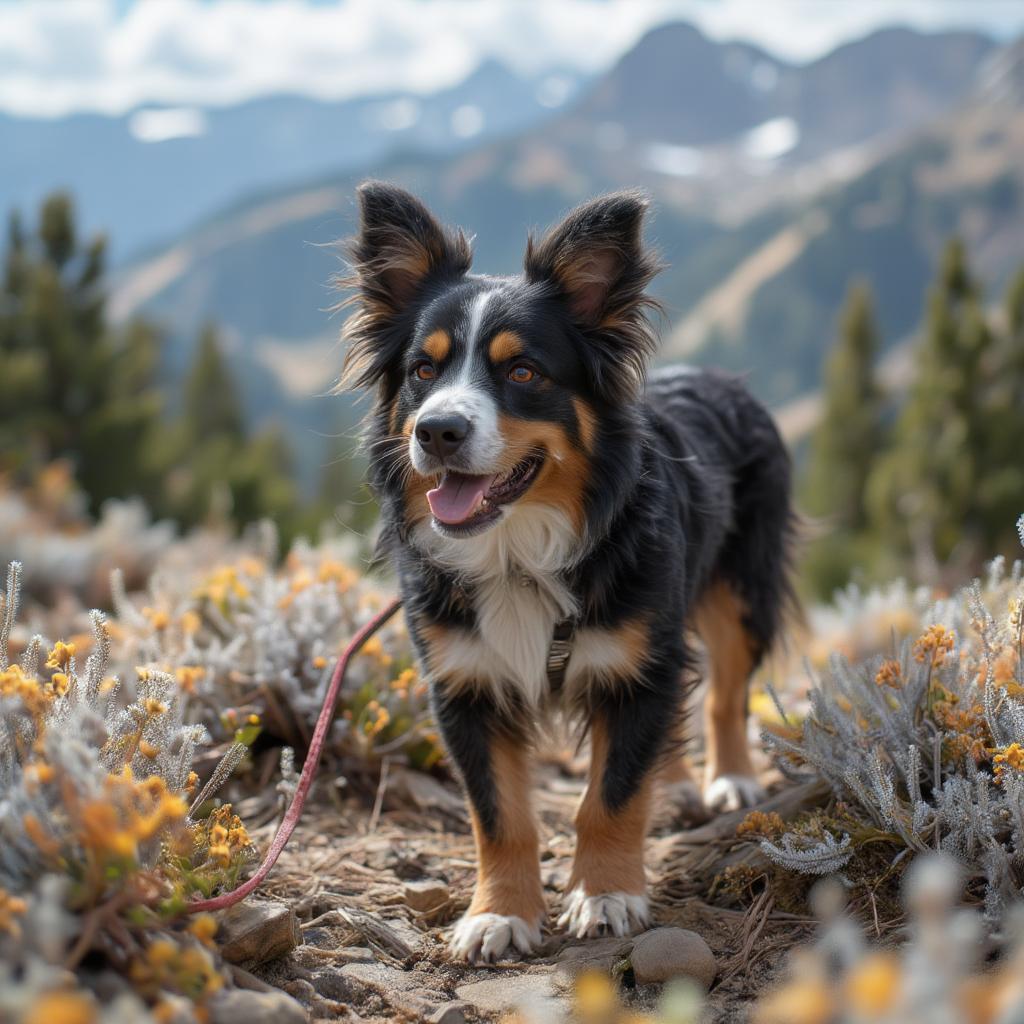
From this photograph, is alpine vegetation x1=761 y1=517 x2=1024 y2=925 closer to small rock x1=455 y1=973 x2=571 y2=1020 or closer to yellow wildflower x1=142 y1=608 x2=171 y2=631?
small rock x1=455 y1=973 x2=571 y2=1020

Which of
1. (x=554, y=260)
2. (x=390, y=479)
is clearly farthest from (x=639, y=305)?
(x=390, y=479)

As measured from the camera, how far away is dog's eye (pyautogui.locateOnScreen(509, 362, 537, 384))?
346 centimetres

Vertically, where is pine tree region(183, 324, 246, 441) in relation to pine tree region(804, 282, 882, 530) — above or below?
above

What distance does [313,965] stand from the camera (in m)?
2.94

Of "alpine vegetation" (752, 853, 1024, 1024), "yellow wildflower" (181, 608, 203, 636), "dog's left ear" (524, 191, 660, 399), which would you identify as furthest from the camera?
"yellow wildflower" (181, 608, 203, 636)

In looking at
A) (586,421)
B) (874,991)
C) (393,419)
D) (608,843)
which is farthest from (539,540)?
(874,991)

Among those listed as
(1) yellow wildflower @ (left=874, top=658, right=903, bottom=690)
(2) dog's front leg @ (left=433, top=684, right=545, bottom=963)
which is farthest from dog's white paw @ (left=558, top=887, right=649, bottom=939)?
(1) yellow wildflower @ (left=874, top=658, right=903, bottom=690)

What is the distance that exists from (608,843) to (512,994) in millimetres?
658

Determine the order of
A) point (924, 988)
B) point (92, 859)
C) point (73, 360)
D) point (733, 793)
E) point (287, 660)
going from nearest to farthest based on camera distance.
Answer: point (924, 988) → point (92, 859) → point (733, 793) → point (287, 660) → point (73, 360)

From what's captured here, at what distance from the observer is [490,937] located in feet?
10.4

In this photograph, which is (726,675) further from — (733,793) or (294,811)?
(294,811)

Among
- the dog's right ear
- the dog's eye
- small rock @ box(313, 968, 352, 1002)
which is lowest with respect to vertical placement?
small rock @ box(313, 968, 352, 1002)

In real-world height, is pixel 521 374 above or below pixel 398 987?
above

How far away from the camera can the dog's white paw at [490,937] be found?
10.4ft
